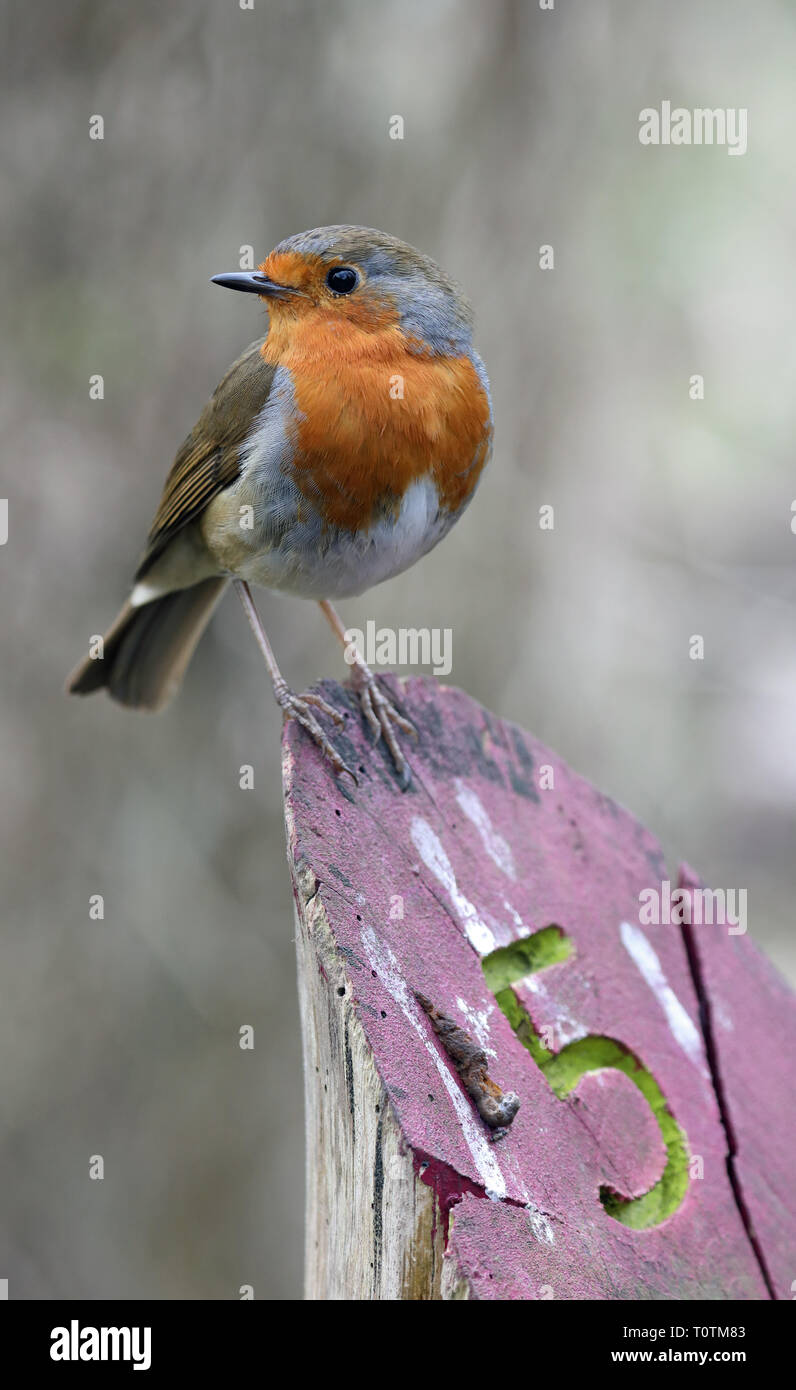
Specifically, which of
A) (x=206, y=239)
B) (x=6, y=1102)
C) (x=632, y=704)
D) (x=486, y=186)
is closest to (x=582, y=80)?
(x=486, y=186)

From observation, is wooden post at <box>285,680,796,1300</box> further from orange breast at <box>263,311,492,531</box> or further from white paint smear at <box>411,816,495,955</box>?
orange breast at <box>263,311,492,531</box>

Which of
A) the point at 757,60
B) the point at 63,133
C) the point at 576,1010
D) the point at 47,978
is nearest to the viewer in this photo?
the point at 576,1010

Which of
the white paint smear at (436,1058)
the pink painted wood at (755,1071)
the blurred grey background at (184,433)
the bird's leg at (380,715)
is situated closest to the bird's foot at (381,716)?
the bird's leg at (380,715)

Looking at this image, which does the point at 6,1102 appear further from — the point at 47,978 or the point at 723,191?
the point at 723,191

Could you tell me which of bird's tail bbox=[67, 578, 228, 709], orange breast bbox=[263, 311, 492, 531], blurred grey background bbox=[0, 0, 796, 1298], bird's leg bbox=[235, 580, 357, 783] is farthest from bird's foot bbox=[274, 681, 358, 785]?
blurred grey background bbox=[0, 0, 796, 1298]

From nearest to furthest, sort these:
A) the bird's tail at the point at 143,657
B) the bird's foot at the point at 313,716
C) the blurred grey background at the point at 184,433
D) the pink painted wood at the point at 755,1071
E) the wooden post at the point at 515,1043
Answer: the wooden post at the point at 515,1043 → the bird's foot at the point at 313,716 → the pink painted wood at the point at 755,1071 → the bird's tail at the point at 143,657 → the blurred grey background at the point at 184,433

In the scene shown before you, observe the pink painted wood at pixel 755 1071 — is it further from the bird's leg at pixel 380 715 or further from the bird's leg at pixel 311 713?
the bird's leg at pixel 311 713

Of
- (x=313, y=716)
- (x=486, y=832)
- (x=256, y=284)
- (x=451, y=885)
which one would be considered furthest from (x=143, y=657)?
(x=451, y=885)
